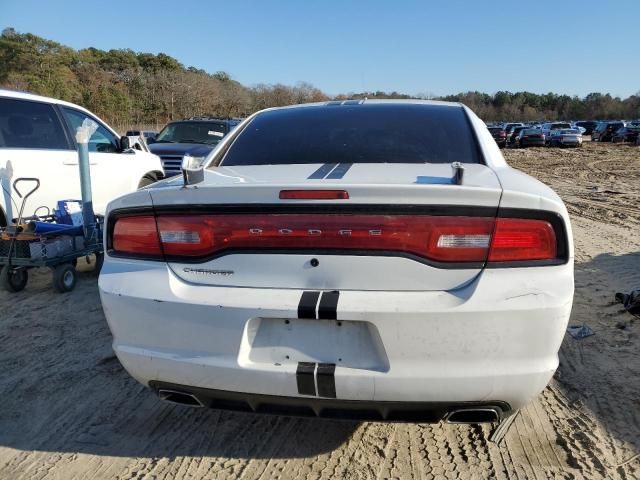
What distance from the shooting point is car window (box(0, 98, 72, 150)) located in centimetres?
564

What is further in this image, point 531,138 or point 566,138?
point 531,138

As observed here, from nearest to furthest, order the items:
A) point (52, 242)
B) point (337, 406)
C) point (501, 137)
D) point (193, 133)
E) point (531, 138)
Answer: point (337, 406), point (52, 242), point (193, 133), point (531, 138), point (501, 137)

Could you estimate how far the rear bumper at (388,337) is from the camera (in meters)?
1.96

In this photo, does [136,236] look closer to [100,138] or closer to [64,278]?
[64,278]

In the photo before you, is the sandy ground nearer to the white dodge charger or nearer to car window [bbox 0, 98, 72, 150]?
the white dodge charger

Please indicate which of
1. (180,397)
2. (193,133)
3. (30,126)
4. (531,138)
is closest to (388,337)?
(180,397)

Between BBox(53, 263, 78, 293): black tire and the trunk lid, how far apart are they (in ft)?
11.1

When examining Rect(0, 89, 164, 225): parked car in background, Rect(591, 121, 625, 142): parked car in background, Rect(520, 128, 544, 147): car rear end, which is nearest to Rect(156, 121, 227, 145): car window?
Rect(0, 89, 164, 225): parked car in background

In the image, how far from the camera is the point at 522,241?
202 cm

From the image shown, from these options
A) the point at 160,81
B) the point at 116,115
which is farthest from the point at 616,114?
the point at 116,115

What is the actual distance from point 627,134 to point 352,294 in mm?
43037

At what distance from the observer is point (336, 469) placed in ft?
8.03

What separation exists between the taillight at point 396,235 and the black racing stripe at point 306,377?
443 mm

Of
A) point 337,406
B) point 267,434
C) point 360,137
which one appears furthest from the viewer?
point 360,137
